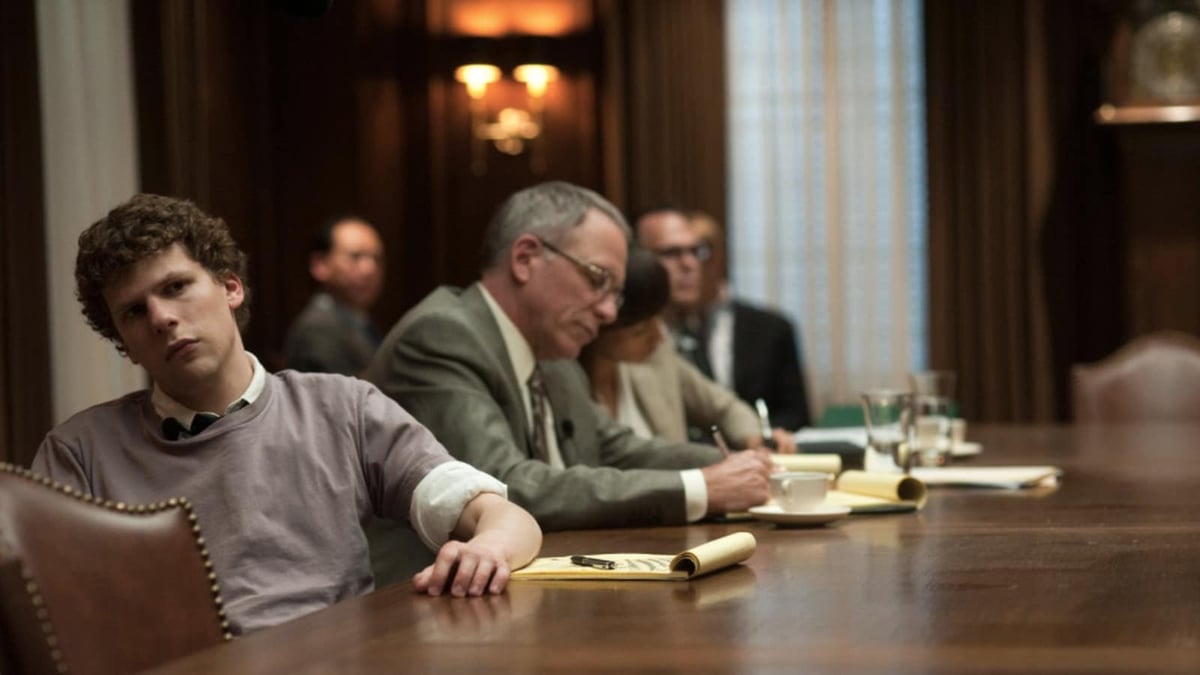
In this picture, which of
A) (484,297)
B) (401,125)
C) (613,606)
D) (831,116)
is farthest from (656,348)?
(401,125)

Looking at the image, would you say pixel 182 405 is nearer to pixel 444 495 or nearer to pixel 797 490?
pixel 444 495

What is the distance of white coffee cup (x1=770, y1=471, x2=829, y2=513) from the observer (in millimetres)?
2617

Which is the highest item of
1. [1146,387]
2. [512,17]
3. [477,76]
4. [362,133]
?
[512,17]

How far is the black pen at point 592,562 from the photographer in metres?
2.02

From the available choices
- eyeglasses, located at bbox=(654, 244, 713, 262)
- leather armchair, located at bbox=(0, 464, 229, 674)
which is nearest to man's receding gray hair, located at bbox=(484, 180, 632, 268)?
leather armchair, located at bbox=(0, 464, 229, 674)

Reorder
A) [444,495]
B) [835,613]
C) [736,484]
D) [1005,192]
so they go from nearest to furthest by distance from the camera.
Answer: [835,613]
[444,495]
[736,484]
[1005,192]

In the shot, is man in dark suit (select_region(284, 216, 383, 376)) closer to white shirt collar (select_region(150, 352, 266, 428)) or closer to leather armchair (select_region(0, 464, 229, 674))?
white shirt collar (select_region(150, 352, 266, 428))

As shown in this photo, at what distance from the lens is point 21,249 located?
4.50m

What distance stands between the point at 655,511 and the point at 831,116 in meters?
5.23

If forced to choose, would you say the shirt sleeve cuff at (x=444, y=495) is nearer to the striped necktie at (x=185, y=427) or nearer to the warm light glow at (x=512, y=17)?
the striped necktie at (x=185, y=427)

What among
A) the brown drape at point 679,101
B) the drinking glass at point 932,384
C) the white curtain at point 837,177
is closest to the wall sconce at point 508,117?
the brown drape at point 679,101

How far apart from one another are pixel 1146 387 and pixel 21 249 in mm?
3778

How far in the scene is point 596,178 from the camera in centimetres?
807

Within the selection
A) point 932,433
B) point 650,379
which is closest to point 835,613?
point 932,433
